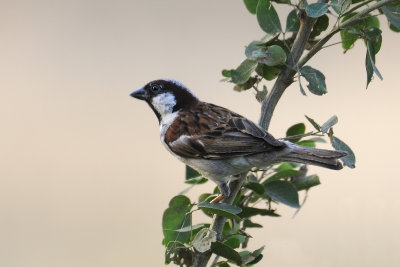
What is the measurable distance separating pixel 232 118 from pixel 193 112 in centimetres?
23

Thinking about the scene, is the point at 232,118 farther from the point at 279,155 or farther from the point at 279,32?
the point at 279,32

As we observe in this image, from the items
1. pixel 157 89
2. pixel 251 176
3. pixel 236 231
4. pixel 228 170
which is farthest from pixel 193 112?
pixel 236 231

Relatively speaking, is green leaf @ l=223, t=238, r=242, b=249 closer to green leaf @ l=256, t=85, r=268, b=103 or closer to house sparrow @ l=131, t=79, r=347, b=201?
house sparrow @ l=131, t=79, r=347, b=201

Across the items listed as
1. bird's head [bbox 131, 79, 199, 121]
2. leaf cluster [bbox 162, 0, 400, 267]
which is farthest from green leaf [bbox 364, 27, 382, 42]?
bird's head [bbox 131, 79, 199, 121]

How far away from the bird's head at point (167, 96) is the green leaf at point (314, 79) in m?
1.03

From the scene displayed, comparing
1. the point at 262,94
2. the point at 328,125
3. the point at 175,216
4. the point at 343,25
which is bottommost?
the point at 175,216

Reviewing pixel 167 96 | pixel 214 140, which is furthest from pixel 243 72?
pixel 167 96

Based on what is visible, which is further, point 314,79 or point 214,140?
point 214,140

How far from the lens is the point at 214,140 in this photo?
2279mm

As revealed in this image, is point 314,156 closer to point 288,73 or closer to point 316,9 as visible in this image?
point 288,73

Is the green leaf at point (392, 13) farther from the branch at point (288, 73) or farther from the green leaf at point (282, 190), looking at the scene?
the green leaf at point (282, 190)

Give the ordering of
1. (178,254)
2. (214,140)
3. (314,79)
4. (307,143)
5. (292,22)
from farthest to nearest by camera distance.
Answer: (214,140) < (307,143) < (292,22) < (314,79) < (178,254)

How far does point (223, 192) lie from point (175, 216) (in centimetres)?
16

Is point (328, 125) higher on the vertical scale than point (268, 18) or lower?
lower
